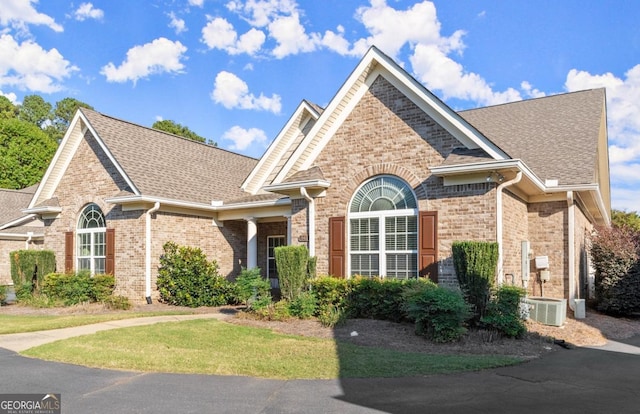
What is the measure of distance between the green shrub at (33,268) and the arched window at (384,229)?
12348 millimetres

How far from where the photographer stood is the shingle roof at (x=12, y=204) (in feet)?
90.3

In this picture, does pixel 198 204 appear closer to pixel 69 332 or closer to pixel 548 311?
pixel 69 332

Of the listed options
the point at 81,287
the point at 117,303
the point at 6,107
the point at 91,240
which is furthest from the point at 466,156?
the point at 6,107

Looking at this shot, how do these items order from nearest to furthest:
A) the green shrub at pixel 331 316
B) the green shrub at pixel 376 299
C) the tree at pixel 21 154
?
the green shrub at pixel 331 316 < the green shrub at pixel 376 299 < the tree at pixel 21 154

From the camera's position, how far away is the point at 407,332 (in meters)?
10.4

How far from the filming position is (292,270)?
521 inches

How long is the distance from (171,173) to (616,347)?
15149mm

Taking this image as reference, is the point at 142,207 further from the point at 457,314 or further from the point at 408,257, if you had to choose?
the point at 457,314

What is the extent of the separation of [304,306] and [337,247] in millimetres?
2082

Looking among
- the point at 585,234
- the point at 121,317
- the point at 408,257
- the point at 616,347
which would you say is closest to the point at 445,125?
the point at 408,257

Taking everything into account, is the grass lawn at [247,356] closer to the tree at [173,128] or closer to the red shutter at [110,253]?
the red shutter at [110,253]

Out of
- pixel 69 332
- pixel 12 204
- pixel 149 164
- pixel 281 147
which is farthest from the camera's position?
pixel 12 204

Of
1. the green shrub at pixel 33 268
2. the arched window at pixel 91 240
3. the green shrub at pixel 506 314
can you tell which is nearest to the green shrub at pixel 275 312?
the green shrub at pixel 506 314

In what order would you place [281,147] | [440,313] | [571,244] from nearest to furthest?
[440,313] < [571,244] < [281,147]
